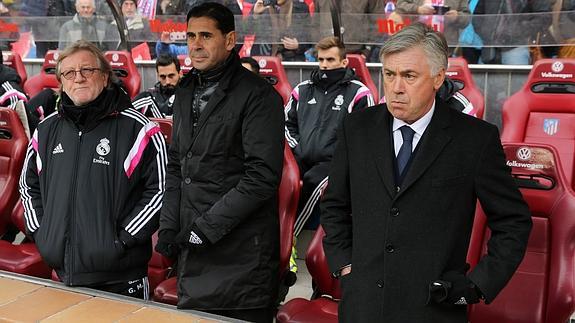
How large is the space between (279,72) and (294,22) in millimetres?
1083

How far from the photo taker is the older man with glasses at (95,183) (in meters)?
2.34

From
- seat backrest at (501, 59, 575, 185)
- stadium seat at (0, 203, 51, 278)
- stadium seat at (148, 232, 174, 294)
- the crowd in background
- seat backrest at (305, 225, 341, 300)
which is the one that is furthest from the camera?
the crowd in background

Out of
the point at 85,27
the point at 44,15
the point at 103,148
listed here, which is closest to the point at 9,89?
the point at 85,27

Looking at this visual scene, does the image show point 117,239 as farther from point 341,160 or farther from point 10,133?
point 10,133

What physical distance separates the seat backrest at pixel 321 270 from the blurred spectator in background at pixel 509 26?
383 centimetres

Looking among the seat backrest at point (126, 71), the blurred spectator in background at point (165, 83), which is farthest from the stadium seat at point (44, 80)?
the blurred spectator in background at point (165, 83)

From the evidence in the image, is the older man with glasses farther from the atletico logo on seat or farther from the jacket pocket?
the atletico logo on seat

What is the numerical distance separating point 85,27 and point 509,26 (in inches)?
184

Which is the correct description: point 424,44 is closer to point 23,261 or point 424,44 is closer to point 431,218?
point 431,218

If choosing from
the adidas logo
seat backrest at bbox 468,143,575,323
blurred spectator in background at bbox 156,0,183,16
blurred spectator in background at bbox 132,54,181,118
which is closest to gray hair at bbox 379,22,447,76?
seat backrest at bbox 468,143,575,323

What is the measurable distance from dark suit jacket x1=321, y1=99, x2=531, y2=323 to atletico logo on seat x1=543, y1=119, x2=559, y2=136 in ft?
10.7

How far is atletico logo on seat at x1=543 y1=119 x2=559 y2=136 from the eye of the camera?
4.71 meters

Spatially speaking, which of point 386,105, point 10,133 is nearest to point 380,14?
point 10,133

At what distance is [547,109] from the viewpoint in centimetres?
479
